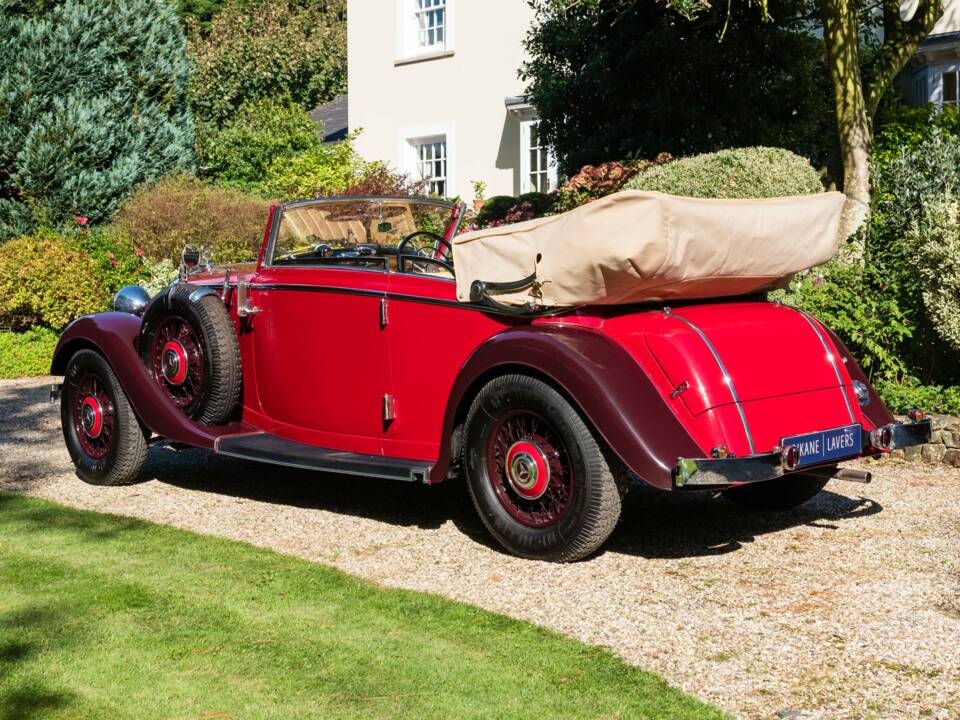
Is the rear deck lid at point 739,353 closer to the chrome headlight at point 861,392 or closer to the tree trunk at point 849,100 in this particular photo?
the chrome headlight at point 861,392

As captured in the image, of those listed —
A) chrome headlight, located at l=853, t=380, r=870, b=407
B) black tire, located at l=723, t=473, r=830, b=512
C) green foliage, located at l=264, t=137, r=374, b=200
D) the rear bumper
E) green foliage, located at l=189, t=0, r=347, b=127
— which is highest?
green foliage, located at l=189, t=0, r=347, b=127

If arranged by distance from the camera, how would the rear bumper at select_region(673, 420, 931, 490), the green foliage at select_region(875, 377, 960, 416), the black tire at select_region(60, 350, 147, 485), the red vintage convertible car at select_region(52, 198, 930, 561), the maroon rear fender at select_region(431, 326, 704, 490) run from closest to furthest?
the rear bumper at select_region(673, 420, 931, 490) → the maroon rear fender at select_region(431, 326, 704, 490) → the red vintage convertible car at select_region(52, 198, 930, 561) → the black tire at select_region(60, 350, 147, 485) → the green foliage at select_region(875, 377, 960, 416)

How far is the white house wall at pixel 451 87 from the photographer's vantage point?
18.8m

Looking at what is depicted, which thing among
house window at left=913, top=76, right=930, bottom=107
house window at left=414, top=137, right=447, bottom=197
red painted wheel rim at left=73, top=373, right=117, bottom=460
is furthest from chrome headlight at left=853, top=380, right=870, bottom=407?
house window at left=414, top=137, right=447, bottom=197

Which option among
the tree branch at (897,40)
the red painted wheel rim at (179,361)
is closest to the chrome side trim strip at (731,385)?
Answer: the red painted wheel rim at (179,361)

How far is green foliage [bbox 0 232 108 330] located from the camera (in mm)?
13562

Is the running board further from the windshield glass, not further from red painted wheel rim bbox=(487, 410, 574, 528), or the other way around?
the windshield glass

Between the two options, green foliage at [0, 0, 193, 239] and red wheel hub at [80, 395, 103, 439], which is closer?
red wheel hub at [80, 395, 103, 439]

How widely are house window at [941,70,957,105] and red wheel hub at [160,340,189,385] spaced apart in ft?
40.8

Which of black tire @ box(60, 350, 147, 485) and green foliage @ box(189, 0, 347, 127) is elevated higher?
green foliage @ box(189, 0, 347, 127)

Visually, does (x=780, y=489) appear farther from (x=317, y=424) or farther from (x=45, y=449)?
(x=45, y=449)

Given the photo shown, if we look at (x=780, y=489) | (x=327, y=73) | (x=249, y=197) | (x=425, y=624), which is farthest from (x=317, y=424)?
(x=327, y=73)

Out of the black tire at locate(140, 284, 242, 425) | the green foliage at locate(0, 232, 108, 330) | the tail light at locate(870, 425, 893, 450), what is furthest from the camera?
the green foliage at locate(0, 232, 108, 330)

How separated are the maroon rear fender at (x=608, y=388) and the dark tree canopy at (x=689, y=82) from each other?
7.76m
